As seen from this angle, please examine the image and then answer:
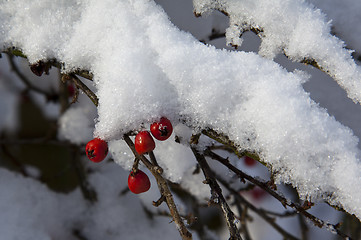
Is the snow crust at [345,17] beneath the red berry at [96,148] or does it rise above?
above

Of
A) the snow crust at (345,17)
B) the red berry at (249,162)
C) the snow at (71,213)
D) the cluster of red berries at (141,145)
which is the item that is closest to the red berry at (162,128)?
the cluster of red berries at (141,145)

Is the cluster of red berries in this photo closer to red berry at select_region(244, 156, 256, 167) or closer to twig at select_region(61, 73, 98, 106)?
twig at select_region(61, 73, 98, 106)

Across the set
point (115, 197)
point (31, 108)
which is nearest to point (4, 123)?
point (31, 108)

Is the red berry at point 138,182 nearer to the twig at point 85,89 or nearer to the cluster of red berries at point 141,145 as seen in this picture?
the cluster of red berries at point 141,145

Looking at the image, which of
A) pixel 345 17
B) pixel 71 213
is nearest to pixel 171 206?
pixel 345 17

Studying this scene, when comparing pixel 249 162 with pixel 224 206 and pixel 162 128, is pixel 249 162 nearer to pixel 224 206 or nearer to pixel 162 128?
pixel 224 206

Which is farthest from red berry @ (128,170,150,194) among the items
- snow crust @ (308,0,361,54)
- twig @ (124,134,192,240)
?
snow crust @ (308,0,361,54)
